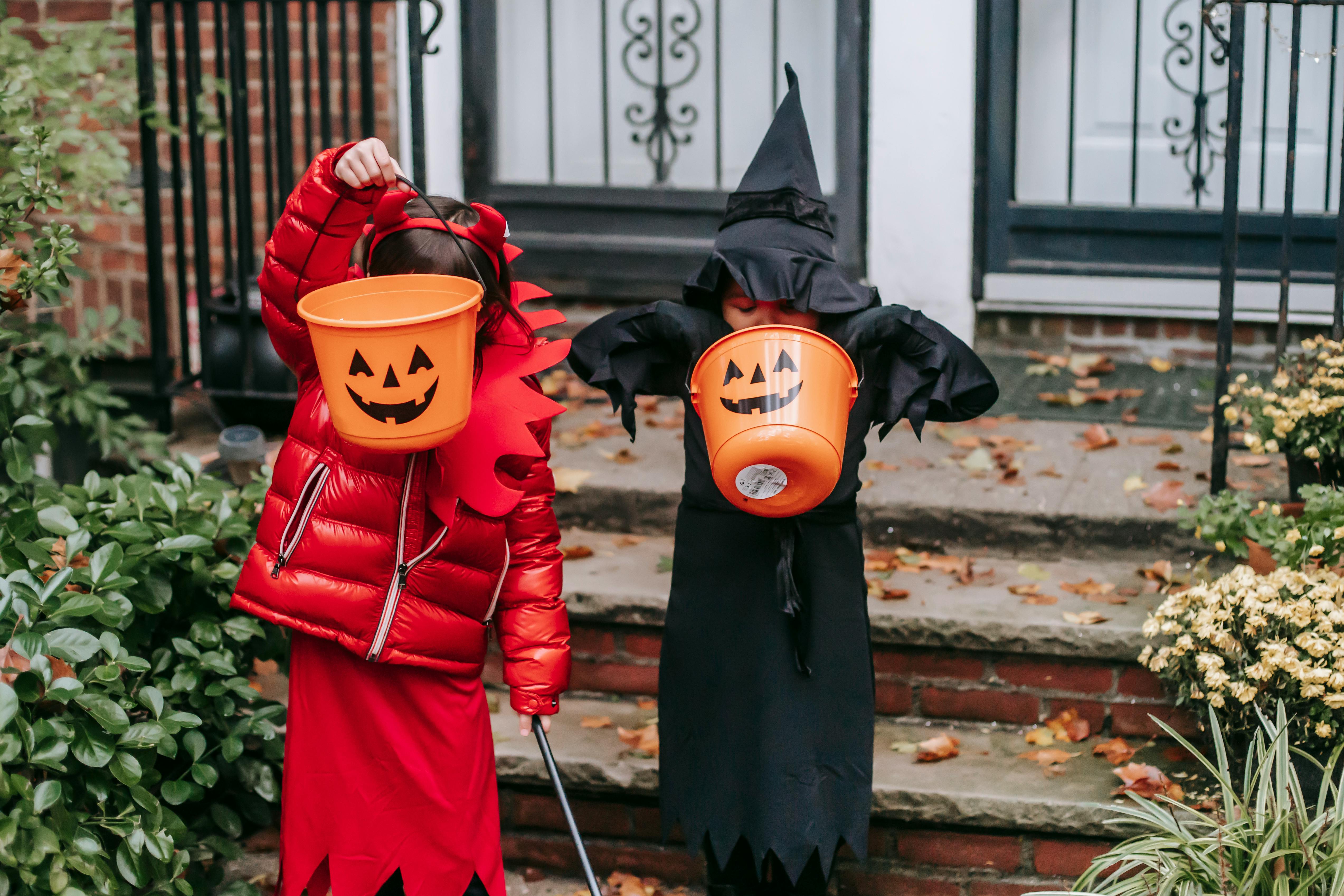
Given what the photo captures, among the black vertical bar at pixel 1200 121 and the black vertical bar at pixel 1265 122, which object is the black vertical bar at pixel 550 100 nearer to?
the black vertical bar at pixel 1200 121

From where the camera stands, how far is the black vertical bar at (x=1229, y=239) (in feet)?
11.1

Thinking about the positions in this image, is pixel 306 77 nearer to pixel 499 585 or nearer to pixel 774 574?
pixel 499 585

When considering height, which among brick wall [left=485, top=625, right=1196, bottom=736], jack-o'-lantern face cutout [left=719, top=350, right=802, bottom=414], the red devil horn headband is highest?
the red devil horn headband

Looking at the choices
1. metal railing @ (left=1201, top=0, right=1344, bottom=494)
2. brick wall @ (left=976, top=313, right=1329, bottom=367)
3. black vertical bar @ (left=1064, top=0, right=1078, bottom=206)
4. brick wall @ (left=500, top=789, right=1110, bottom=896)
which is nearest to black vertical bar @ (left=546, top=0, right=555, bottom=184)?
brick wall @ (left=976, top=313, right=1329, bottom=367)

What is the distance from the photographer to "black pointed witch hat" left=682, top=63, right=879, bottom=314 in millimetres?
2346

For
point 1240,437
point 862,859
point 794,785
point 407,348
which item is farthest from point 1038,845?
point 407,348

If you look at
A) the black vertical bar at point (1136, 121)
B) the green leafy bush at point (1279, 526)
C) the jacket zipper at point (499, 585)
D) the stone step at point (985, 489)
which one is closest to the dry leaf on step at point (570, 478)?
the stone step at point (985, 489)

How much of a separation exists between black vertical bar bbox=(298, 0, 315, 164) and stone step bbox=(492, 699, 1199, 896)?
216cm

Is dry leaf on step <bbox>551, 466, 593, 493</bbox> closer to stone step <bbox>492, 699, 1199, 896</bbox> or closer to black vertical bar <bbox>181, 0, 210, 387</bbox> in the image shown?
stone step <bbox>492, 699, 1199, 896</bbox>

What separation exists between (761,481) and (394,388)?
0.61m

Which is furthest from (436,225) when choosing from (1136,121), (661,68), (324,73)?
(1136,121)

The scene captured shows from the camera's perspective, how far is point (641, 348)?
8.32 ft

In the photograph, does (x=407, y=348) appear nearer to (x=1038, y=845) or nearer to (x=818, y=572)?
(x=818, y=572)

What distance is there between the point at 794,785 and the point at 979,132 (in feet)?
9.94
